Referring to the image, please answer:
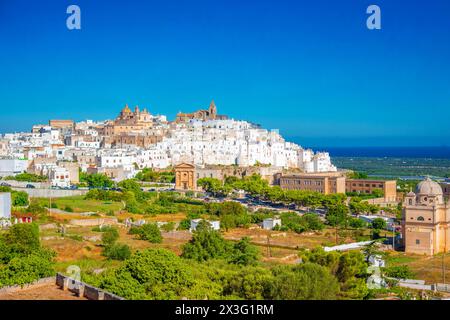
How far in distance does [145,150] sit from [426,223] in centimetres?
3240

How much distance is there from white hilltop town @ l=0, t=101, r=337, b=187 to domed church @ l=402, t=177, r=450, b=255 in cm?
2447

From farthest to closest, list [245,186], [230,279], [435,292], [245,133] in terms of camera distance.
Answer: [245,133], [245,186], [435,292], [230,279]

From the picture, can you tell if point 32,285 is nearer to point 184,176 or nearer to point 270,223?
point 270,223

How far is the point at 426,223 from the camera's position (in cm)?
2708

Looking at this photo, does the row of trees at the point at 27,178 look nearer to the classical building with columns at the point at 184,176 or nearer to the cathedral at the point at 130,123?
the classical building with columns at the point at 184,176

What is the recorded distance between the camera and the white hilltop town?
50188 mm

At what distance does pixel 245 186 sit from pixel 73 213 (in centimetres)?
1576

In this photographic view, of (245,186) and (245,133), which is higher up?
(245,133)

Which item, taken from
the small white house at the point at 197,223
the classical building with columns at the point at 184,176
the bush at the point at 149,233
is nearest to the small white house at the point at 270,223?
the small white house at the point at 197,223

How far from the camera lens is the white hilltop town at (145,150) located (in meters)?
50.2

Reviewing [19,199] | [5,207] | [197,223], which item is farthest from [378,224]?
[19,199]
